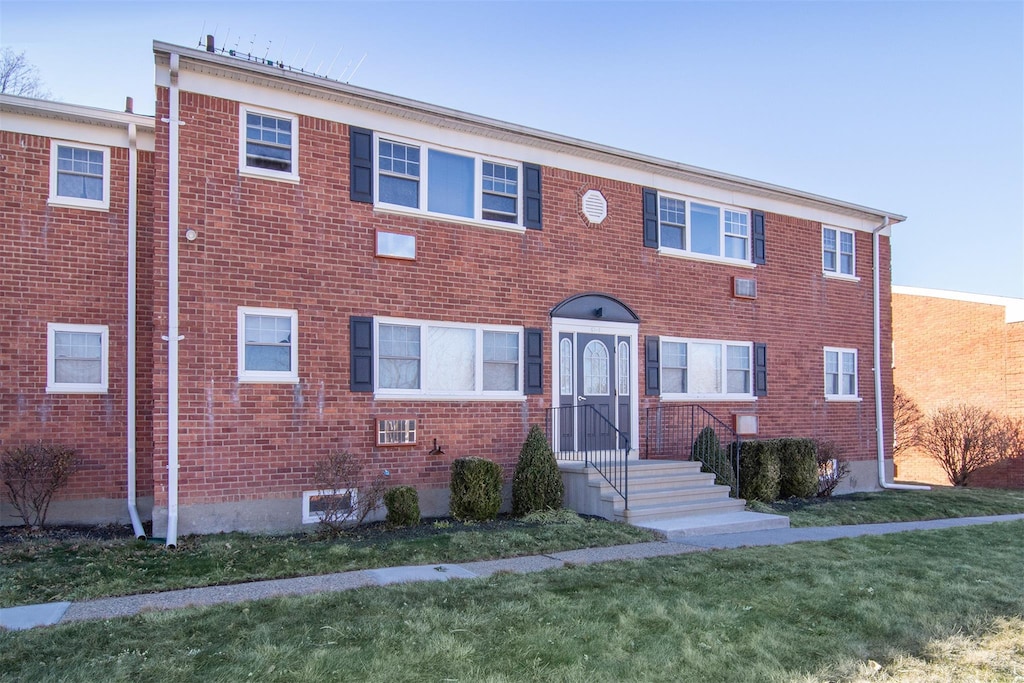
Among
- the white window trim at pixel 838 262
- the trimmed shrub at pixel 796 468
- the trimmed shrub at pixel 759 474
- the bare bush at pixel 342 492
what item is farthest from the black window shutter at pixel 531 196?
the white window trim at pixel 838 262

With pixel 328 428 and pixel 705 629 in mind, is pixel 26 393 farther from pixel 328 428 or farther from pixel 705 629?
pixel 705 629

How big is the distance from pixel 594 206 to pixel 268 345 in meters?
5.84

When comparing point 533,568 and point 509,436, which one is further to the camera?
point 509,436

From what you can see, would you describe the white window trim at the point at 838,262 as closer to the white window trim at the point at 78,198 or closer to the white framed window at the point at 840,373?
the white framed window at the point at 840,373

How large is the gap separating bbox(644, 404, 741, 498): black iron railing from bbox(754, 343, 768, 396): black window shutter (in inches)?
45.7

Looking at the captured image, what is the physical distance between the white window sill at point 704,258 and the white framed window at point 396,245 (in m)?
4.77

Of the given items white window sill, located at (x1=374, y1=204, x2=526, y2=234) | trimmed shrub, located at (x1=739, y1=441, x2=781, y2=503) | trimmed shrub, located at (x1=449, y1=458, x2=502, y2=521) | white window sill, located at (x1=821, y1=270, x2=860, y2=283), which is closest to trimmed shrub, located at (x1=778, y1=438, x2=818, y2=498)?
trimmed shrub, located at (x1=739, y1=441, x2=781, y2=503)

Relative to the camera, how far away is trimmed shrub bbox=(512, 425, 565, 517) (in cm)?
1054

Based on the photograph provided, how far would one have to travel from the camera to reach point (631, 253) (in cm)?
1305

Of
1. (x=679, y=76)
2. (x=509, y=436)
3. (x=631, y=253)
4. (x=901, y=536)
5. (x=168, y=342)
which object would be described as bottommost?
(x=901, y=536)

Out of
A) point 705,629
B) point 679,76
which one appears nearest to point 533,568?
point 705,629

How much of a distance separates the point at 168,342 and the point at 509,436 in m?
4.95

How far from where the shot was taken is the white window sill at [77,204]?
33.5 ft

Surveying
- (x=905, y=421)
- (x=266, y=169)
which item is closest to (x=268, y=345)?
(x=266, y=169)
